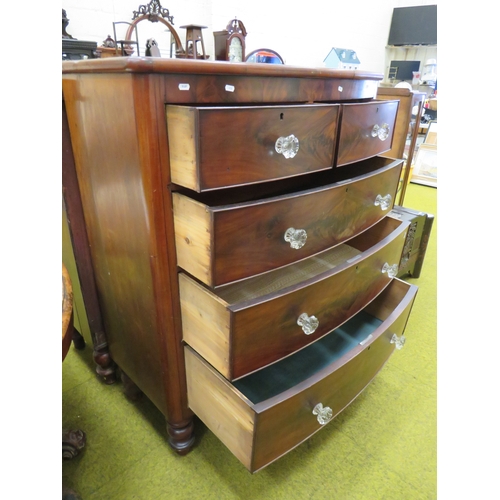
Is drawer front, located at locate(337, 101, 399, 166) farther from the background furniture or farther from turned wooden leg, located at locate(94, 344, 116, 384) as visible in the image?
→ the background furniture

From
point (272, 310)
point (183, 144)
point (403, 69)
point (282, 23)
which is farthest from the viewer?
point (403, 69)

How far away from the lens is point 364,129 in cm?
80

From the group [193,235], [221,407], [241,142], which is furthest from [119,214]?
[221,407]

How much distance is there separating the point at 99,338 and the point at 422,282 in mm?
1456

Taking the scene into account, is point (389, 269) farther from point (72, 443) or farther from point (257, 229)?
point (72, 443)

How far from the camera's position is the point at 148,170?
594 millimetres

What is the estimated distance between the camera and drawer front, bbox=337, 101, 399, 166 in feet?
2.45

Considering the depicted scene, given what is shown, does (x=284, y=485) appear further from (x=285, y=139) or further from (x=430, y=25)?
(x=430, y=25)

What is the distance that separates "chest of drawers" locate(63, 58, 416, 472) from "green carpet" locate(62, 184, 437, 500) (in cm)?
8

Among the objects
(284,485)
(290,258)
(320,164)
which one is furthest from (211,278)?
(284,485)

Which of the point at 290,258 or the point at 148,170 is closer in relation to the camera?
the point at 148,170

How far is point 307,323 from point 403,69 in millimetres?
3551

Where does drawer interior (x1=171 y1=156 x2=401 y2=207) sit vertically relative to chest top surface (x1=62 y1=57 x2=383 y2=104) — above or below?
below

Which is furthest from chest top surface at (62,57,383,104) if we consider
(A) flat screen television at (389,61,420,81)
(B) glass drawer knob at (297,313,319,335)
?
(A) flat screen television at (389,61,420,81)
